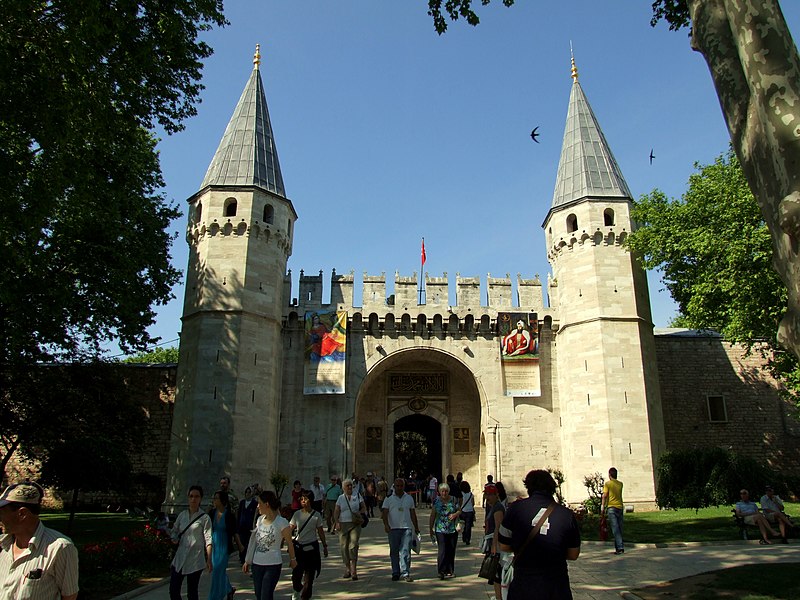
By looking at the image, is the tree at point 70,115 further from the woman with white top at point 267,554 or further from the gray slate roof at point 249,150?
the woman with white top at point 267,554

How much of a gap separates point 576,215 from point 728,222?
247 inches

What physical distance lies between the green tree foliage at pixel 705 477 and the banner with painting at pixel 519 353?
5102mm

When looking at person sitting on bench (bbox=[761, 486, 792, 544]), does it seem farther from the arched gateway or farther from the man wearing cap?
the man wearing cap

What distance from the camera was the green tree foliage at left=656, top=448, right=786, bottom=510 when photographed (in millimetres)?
17922

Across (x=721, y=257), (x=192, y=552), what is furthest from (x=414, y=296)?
(x=192, y=552)

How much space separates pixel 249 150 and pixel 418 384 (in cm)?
1133

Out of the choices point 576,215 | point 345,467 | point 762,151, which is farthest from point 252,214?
point 762,151

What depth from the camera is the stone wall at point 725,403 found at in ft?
78.8

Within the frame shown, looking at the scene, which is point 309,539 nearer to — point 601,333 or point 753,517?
point 753,517

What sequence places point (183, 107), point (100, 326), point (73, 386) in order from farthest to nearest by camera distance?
point (73, 386)
point (100, 326)
point (183, 107)

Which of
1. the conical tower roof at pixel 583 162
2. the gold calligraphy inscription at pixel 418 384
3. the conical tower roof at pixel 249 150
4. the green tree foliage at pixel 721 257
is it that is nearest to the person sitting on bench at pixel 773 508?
the green tree foliage at pixel 721 257

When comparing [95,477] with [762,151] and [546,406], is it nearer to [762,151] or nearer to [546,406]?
[546,406]

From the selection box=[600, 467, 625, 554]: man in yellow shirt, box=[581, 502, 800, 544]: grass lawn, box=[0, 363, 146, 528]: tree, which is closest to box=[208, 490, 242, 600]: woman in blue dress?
box=[600, 467, 625, 554]: man in yellow shirt

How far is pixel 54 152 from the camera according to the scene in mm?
11281
